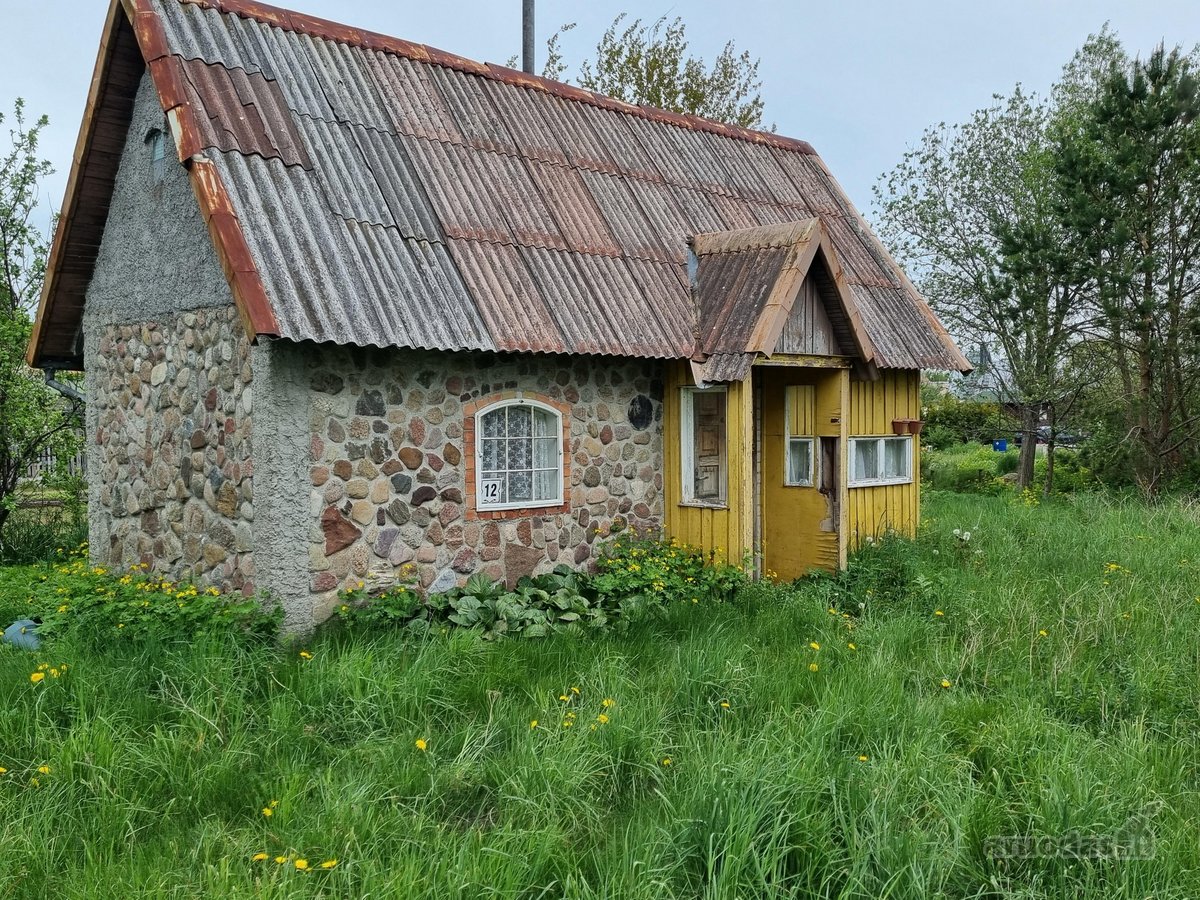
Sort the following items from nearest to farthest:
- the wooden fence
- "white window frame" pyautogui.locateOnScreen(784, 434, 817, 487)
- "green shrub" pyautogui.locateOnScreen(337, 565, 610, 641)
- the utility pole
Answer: "green shrub" pyautogui.locateOnScreen(337, 565, 610, 641)
"white window frame" pyautogui.locateOnScreen(784, 434, 817, 487)
the wooden fence
the utility pole

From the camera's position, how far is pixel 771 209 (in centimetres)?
1215

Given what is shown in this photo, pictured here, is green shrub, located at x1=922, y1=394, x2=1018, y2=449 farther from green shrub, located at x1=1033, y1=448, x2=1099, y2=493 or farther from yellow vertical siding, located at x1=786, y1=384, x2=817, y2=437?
yellow vertical siding, located at x1=786, y1=384, x2=817, y2=437

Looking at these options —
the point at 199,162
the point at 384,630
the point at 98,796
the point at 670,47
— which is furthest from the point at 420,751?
the point at 670,47

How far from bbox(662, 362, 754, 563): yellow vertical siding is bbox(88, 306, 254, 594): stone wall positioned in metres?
4.17

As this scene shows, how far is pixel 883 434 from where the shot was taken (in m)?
11.2

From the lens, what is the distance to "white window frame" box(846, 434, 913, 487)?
429 inches

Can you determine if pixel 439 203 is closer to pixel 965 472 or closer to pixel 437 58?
pixel 437 58

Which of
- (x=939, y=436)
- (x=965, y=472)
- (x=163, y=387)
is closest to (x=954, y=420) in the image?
(x=939, y=436)

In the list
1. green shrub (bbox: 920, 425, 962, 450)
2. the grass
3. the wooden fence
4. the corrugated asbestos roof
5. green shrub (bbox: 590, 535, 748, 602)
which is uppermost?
the corrugated asbestos roof

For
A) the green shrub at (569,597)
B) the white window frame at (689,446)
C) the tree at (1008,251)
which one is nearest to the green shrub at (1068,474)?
the tree at (1008,251)

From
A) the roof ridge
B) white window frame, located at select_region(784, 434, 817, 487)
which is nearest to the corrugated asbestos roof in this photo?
the roof ridge

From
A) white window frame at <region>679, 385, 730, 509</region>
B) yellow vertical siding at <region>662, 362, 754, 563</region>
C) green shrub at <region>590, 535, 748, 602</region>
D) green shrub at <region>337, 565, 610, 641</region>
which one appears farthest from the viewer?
white window frame at <region>679, 385, 730, 509</region>

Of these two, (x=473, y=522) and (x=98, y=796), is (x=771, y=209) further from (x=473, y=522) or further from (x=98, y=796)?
(x=98, y=796)

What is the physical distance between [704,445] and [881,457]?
255cm
